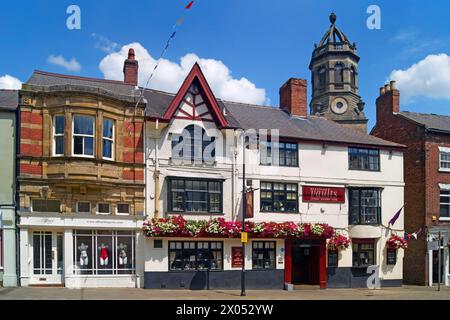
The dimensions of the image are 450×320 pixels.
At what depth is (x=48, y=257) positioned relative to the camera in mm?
23344

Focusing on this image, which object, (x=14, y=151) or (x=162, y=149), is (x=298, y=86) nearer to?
(x=162, y=149)

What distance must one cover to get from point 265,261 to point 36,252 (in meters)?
11.8

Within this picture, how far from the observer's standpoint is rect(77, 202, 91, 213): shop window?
2373 cm

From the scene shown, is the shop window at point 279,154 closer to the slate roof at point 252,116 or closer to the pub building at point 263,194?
the pub building at point 263,194

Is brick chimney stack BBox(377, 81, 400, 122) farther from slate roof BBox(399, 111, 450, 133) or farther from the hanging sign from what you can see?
the hanging sign

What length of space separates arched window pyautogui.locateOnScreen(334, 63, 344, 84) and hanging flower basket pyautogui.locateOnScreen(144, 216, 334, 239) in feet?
151

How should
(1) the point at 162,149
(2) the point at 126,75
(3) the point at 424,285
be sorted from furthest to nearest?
(3) the point at 424,285, (2) the point at 126,75, (1) the point at 162,149

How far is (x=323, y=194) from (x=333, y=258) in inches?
146

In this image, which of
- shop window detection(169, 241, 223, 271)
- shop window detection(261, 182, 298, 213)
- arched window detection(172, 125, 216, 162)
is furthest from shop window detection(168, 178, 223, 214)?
shop window detection(261, 182, 298, 213)

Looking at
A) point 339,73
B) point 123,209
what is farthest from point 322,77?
point 123,209

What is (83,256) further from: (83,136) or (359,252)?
(359,252)

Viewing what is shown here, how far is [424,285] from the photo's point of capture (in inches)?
1238

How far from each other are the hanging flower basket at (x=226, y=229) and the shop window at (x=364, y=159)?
4.80m

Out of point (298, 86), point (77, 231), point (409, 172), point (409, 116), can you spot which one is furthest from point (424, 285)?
point (77, 231)
